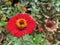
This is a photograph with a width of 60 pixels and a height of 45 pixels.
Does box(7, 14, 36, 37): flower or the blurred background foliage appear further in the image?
the blurred background foliage

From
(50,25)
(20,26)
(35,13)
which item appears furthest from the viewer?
(35,13)

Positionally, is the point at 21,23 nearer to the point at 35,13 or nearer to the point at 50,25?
the point at 50,25

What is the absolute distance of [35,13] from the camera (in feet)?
11.0

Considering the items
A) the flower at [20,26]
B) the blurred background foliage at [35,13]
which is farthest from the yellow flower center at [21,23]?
the blurred background foliage at [35,13]

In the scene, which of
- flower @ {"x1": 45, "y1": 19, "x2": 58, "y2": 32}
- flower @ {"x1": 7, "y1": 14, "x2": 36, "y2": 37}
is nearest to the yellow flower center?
flower @ {"x1": 7, "y1": 14, "x2": 36, "y2": 37}

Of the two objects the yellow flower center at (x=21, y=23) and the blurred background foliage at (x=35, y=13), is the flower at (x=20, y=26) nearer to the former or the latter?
the yellow flower center at (x=21, y=23)

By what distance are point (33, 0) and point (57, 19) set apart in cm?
41

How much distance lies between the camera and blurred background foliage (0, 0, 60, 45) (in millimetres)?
3021

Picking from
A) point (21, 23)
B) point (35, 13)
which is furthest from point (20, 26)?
point (35, 13)

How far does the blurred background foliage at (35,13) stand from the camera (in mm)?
3021

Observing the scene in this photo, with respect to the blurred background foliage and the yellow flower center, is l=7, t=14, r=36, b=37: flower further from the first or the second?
the blurred background foliage

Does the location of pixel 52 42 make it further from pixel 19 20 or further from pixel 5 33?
pixel 19 20

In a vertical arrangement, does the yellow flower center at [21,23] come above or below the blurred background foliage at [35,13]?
above

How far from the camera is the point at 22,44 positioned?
264cm
